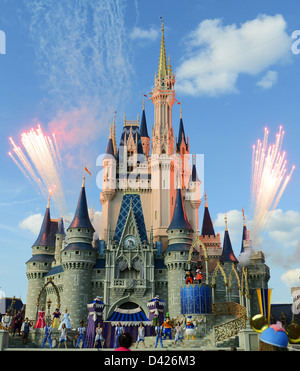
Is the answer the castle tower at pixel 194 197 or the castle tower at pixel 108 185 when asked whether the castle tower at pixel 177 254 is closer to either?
the castle tower at pixel 194 197

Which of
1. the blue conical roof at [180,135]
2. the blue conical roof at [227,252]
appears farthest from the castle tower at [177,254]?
the blue conical roof at [180,135]

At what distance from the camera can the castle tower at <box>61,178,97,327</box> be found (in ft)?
148

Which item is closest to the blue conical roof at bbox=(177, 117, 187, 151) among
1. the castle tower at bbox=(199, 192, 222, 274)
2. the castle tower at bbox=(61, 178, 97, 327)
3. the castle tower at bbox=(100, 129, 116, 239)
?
the castle tower at bbox=(199, 192, 222, 274)

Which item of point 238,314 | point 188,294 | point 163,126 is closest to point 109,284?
point 188,294

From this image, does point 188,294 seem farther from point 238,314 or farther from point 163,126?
point 163,126

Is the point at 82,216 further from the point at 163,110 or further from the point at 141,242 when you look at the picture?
the point at 163,110

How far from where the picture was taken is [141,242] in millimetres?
50438

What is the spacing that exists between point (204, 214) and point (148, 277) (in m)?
18.5

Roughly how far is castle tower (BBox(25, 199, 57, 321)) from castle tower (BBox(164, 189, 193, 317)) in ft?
52.0

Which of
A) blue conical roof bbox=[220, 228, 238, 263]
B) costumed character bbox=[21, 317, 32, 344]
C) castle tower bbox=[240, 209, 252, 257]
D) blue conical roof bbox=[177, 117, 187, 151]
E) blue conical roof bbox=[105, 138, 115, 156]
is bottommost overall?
costumed character bbox=[21, 317, 32, 344]

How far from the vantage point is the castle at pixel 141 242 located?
1845 inches

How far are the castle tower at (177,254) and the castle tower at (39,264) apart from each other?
1586 cm

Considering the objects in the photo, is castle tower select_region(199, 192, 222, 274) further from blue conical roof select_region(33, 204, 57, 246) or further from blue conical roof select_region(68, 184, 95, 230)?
blue conical roof select_region(33, 204, 57, 246)

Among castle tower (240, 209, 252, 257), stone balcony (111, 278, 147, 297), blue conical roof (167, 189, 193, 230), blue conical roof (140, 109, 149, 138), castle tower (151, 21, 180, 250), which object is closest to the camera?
stone balcony (111, 278, 147, 297)
